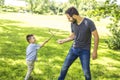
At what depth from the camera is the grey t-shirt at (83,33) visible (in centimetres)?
647

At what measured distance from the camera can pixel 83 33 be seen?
6609mm

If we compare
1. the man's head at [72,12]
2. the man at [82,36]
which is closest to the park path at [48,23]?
the man at [82,36]

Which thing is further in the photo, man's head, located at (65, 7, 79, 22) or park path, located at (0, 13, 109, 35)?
park path, located at (0, 13, 109, 35)

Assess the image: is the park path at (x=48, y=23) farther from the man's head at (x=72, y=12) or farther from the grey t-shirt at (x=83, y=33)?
the man's head at (x=72, y=12)

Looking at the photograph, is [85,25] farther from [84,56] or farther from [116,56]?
[116,56]

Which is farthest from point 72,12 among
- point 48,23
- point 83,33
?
Result: point 48,23

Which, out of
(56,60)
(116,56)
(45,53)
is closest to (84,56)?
(56,60)

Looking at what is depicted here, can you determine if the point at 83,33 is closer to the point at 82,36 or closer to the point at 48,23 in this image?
the point at 82,36

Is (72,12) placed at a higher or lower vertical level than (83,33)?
higher

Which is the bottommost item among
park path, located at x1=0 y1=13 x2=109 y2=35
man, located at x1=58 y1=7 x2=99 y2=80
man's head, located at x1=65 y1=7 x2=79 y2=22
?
park path, located at x1=0 y1=13 x2=109 y2=35

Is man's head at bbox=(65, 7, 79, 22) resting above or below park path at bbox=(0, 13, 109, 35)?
above

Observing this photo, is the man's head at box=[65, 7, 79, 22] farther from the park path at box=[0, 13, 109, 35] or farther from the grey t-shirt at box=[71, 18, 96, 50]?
the park path at box=[0, 13, 109, 35]

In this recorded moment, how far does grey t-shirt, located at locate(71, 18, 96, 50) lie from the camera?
6.47 metres

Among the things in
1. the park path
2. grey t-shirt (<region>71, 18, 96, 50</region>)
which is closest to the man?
grey t-shirt (<region>71, 18, 96, 50</region>)
